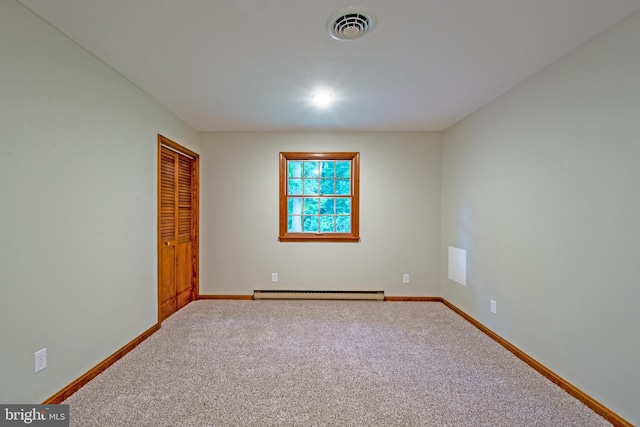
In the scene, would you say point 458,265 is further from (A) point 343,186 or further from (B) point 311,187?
(B) point 311,187

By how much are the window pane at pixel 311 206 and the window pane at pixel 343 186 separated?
14.6 inches

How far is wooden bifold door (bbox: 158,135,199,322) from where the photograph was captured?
302cm

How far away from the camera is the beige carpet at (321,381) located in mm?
1618

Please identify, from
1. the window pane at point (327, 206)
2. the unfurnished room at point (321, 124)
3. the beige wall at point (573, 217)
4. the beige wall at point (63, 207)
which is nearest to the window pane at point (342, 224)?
the window pane at point (327, 206)

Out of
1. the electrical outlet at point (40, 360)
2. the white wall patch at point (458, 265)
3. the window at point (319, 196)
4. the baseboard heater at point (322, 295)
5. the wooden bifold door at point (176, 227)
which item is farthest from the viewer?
the window at point (319, 196)

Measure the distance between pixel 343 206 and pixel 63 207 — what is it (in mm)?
2947

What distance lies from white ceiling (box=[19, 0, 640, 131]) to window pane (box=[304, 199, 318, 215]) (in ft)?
4.71

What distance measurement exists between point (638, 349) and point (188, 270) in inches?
164

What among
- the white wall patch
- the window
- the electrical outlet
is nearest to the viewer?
the electrical outlet

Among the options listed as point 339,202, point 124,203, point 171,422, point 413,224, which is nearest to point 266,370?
point 171,422

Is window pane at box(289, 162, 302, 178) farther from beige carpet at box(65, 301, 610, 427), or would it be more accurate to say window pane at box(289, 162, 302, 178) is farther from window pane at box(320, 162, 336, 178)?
beige carpet at box(65, 301, 610, 427)

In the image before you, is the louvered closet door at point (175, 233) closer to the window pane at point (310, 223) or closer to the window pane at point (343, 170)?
the window pane at point (310, 223)

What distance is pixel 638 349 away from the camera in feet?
4.91

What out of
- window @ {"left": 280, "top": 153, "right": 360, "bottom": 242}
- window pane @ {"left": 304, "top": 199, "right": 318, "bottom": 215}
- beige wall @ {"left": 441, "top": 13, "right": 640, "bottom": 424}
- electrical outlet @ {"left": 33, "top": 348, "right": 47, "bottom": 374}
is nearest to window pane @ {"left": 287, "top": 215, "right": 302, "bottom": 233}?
window @ {"left": 280, "top": 153, "right": 360, "bottom": 242}
